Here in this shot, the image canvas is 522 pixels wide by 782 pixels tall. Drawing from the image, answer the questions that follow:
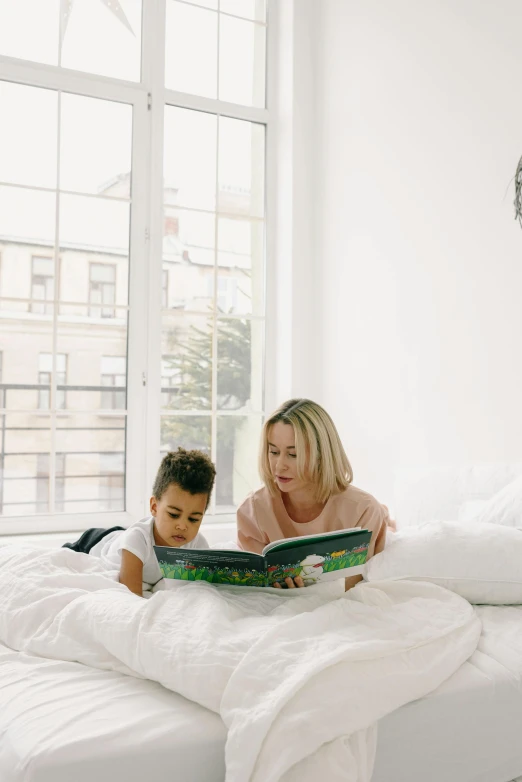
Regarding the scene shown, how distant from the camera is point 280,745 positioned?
3.32 feet

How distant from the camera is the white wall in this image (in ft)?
8.00

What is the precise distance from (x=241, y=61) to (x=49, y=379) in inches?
72.3

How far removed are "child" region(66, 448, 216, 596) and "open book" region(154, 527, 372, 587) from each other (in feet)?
0.78

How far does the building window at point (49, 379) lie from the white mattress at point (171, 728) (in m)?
1.86

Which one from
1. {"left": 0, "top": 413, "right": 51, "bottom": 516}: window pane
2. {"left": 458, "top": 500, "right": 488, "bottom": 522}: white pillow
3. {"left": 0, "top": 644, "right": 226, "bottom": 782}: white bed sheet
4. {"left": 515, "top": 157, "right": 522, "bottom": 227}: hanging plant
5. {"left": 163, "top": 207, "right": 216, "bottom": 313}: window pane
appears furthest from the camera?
{"left": 163, "top": 207, "right": 216, "bottom": 313}: window pane

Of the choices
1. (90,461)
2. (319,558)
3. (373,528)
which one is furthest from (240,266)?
(319,558)

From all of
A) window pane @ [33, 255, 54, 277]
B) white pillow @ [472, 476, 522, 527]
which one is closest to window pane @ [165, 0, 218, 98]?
window pane @ [33, 255, 54, 277]

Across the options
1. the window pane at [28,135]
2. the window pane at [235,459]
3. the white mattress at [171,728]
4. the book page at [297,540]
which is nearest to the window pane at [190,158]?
the window pane at [28,135]

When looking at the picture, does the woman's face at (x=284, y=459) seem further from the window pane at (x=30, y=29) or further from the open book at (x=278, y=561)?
the window pane at (x=30, y=29)

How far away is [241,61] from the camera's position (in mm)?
3688

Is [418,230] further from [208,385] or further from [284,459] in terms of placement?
[284,459]

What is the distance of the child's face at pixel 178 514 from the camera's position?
1.81 metres

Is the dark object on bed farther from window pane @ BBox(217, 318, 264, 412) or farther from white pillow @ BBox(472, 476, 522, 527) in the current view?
window pane @ BBox(217, 318, 264, 412)

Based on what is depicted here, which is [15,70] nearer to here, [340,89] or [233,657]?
[340,89]
